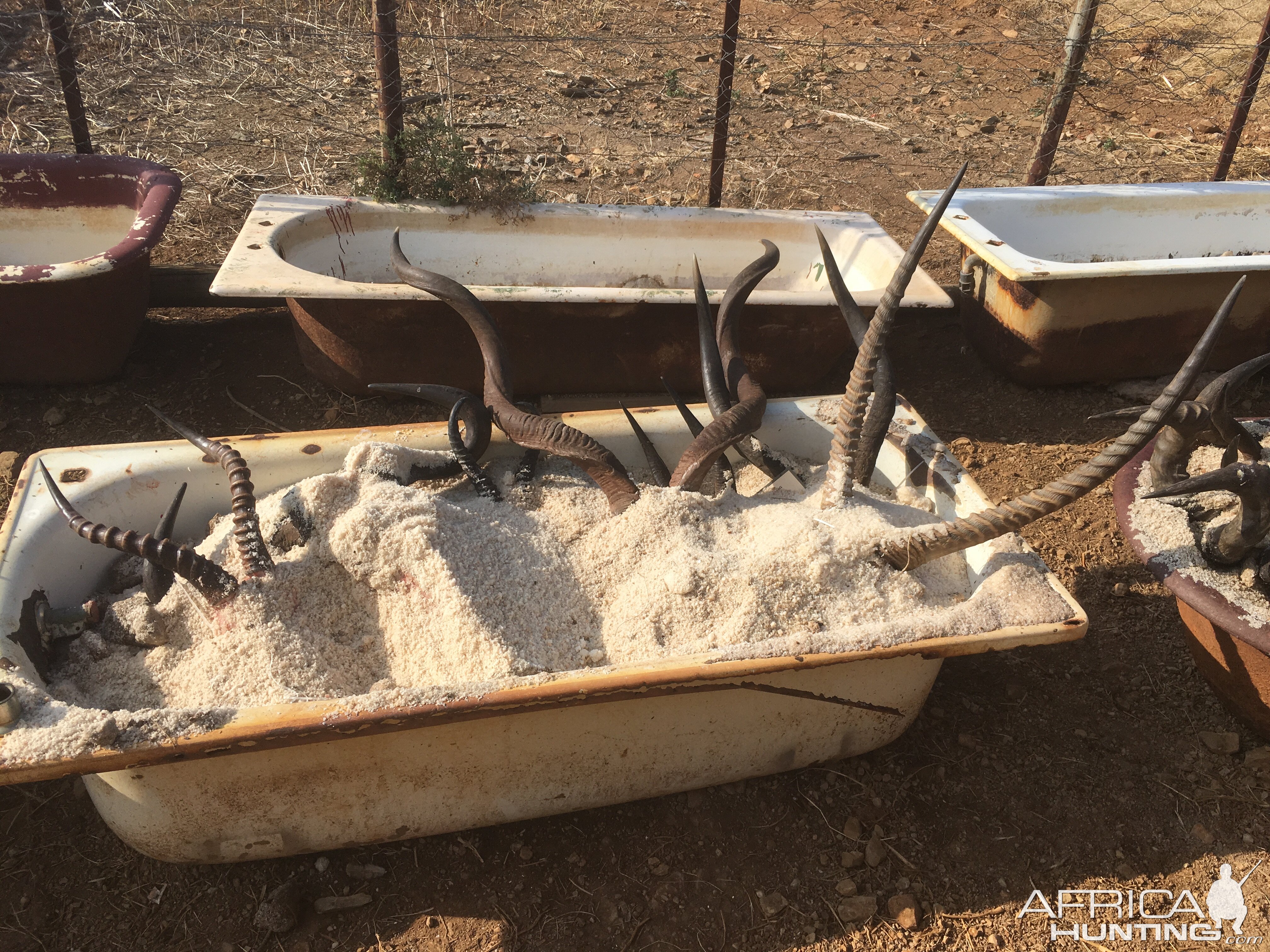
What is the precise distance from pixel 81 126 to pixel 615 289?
2.99 metres

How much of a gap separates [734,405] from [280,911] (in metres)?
1.70

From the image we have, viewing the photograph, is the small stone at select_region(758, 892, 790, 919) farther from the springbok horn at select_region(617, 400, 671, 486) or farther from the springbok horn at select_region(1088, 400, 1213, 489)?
the springbok horn at select_region(1088, 400, 1213, 489)

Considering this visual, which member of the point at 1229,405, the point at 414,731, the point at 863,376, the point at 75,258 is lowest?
the point at 75,258

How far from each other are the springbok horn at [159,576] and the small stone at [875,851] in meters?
1.79

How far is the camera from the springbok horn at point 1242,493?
7.04 ft

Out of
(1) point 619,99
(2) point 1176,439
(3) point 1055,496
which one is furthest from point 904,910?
(1) point 619,99

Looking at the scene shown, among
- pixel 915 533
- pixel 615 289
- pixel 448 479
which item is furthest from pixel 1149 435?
pixel 615 289

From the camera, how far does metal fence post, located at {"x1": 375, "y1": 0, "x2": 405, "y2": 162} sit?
3.77 meters

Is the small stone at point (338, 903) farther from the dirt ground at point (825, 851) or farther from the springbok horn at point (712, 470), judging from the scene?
the springbok horn at point (712, 470)

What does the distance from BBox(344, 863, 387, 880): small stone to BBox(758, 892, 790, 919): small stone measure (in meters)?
0.90

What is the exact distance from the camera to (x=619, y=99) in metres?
6.74

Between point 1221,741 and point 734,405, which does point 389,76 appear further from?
point 1221,741

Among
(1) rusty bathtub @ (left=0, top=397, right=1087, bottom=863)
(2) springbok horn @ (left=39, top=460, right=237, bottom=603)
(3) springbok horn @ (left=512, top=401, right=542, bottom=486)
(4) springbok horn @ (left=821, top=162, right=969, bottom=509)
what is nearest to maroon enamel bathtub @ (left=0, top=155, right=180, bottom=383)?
(1) rusty bathtub @ (left=0, top=397, right=1087, bottom=863)

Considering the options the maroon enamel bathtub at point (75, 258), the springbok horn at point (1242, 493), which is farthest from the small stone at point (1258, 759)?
the maroon enamel bathtub at point (75, 258)
